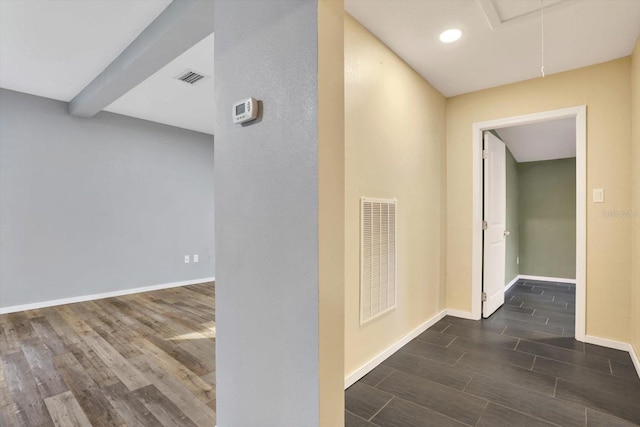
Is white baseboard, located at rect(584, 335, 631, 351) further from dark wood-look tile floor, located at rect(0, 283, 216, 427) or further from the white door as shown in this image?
dark wood-look tile floor, located at rect(0, 283, 216, 427)

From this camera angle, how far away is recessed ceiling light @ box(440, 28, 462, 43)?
2254 millimetres

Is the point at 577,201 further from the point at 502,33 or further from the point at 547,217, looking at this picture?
the point at 547,217

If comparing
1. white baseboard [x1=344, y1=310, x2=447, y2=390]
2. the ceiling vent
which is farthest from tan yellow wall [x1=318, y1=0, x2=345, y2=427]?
the ceiling vent

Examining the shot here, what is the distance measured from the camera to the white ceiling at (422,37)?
6.69 ft

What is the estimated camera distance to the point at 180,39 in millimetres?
2162

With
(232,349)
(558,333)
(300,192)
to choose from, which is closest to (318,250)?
(300,192)

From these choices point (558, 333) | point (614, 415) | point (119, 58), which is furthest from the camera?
point (558, 333)

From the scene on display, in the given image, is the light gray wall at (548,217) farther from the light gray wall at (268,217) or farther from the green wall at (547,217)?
the light gray wall at (268,217)

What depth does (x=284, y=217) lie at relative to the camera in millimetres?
Answer: 1210

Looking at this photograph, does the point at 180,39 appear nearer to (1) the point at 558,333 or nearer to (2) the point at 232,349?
(2) the point at 232,349

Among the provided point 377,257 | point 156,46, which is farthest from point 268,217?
point 156,46

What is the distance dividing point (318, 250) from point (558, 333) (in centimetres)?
309

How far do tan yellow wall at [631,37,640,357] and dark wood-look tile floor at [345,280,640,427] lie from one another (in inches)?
13.1

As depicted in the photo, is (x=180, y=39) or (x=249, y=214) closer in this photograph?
(x=249, y=214)
